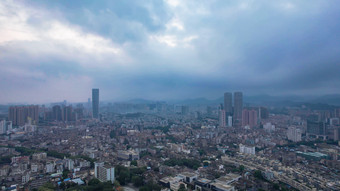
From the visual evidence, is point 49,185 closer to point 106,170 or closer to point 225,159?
point 106,170

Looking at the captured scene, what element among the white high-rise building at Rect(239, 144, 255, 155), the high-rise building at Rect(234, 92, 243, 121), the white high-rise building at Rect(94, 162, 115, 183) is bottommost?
the white high-rise building at Rect(239, 144, 255, 155)

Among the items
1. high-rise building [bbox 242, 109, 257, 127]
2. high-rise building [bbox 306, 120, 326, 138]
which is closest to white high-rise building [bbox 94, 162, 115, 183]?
high-rise building [bbox 306, 120, 326, 138]

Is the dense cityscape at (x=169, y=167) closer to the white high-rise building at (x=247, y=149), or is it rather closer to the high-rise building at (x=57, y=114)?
the white high-rise building at (x=247, y=149)

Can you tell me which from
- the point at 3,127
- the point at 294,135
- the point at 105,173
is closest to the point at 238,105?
the point at 294,135

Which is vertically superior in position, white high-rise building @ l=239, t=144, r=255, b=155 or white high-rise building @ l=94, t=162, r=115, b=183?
white high-rise building @ l=94, t=162, r=115, b=183

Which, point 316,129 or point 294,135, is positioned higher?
point 316,129

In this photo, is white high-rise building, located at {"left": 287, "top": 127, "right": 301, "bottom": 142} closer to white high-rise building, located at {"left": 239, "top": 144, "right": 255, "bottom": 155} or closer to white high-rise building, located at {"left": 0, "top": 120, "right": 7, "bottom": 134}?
white high-rise building, located at {"left": 239, "top": 144, "right": 255, "bottom": 155}

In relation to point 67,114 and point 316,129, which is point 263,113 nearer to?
point 316,129

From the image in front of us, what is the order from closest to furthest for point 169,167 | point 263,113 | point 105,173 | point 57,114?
point 105,173 < point 169,167 < point 57,114 < point 263,113

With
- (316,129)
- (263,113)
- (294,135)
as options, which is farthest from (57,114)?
(316,129)

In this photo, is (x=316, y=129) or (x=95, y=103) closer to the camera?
(x=316, y=129)

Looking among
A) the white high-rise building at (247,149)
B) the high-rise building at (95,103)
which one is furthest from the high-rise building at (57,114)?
the white high-rise building at (247,149)

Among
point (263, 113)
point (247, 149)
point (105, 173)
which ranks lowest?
point (247, 149)

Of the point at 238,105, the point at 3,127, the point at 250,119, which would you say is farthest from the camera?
the point at 238,105
